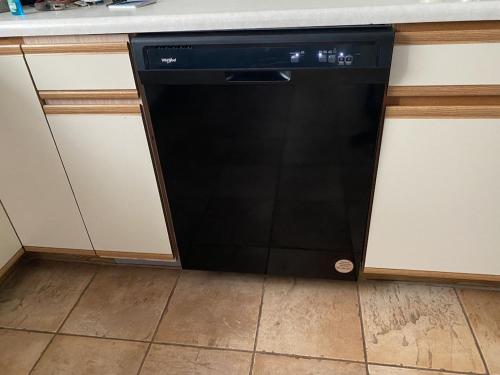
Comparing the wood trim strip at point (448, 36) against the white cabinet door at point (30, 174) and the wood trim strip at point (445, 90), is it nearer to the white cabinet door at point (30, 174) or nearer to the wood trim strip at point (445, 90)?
the wood trim strip at point (445, 90)

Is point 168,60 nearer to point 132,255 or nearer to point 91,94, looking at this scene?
point 91,94

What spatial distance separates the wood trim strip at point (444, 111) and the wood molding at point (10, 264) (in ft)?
4.69

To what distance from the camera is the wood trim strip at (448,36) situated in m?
0.86

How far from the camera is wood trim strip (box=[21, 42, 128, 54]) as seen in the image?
100 centimetres

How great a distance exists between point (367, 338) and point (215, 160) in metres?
0.75

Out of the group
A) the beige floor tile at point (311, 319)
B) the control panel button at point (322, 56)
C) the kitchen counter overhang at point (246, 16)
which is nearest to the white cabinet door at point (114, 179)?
the kitchen counter overhang at point (246, 16)

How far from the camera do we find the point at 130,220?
1.31 m

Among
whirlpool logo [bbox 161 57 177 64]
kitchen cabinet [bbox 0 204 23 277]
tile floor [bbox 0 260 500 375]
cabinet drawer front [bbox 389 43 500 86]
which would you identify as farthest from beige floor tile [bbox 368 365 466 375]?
kitchen cabinet [bbox 0 204 23 277]

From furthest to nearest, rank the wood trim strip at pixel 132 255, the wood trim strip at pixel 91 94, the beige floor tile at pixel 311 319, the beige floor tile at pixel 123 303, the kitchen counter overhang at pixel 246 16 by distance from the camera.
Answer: the wood trim strip at pixel 132 255
the beige floor tile at pixel 123 303
the beige floor tile at pixel 311 319
the wood trim strip at pixel 91 94
the kitchen counter overhang at pixel 246 16

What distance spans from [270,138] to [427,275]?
72 cm

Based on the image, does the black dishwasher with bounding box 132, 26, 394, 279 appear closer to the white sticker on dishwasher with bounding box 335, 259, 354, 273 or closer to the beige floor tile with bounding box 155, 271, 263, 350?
the white sticker on dishwasher with bounding box 335, 259, 354, 273

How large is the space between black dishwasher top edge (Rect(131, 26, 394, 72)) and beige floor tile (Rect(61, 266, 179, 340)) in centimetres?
83

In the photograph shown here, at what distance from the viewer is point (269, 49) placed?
0.93m

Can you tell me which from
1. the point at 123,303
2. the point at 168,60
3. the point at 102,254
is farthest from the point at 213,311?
the point at 168,60
